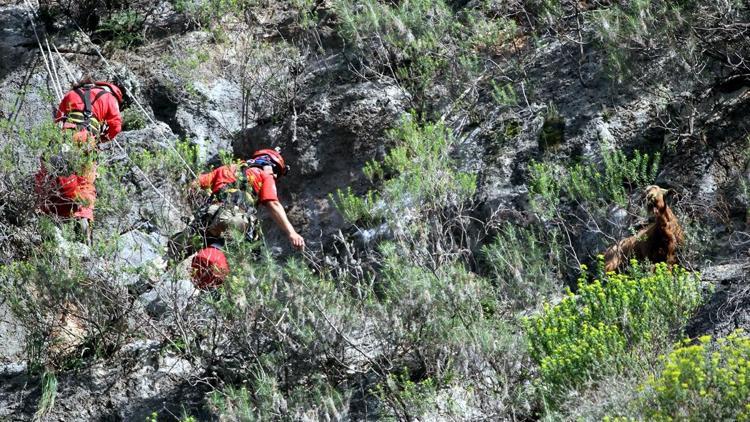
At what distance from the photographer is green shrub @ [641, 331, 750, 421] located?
4641mm

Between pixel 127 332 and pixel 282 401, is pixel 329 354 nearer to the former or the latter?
pixel 282 401

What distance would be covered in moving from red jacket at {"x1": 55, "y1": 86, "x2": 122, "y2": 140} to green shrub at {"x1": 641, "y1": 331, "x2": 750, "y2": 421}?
19.0ft

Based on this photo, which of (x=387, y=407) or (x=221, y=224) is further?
(x=221, y=224)

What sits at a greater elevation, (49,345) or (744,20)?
(744,20)

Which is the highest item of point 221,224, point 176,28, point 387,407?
point 176,28

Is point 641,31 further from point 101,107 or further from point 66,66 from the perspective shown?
point 66,66

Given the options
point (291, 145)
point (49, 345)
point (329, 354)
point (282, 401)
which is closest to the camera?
point (282, 401)

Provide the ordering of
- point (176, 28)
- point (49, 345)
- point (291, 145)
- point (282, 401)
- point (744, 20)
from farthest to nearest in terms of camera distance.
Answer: point (176, 28) < point (291, 145) < point (744, 20) < point (49, 345) < point (282, 401)

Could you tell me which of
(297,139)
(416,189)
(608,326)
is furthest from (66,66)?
(608,326)

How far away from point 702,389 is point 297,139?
18.6 feet

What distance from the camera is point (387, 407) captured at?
634 centimetres

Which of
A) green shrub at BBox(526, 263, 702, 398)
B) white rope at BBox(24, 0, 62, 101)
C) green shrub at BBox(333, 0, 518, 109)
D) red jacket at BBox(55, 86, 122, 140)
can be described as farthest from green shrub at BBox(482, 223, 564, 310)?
white rope at BBox(24, 0, 62, 101)

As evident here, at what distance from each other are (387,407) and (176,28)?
21.8 ft

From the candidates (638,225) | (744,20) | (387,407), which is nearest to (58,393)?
(387,407)
